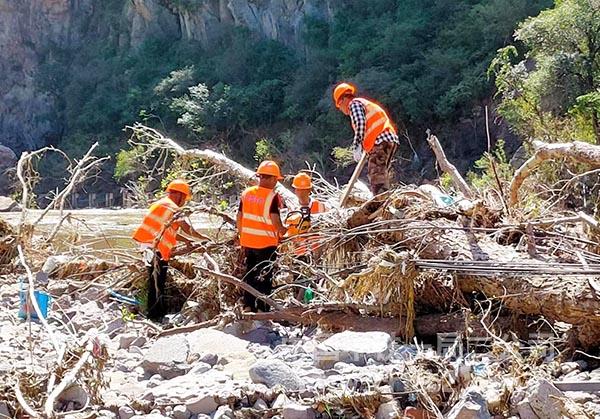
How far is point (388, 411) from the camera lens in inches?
154

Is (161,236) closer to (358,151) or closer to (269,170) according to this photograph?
(269,170)

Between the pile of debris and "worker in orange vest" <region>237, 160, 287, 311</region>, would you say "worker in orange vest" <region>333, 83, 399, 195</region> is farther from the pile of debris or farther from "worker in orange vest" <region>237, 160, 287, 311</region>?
"worker in orange vest" <region>237, 160, 287, 311</region>

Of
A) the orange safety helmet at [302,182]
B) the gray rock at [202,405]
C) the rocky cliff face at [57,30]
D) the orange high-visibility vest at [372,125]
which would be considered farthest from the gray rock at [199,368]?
the rocky cliff face at [57,30]

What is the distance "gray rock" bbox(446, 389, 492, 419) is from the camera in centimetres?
361

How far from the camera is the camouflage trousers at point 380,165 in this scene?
6.84 meters

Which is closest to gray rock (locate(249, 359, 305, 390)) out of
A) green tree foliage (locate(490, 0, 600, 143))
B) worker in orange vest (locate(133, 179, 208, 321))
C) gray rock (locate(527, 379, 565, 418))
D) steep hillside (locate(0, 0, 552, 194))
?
gray rock (locate(527, 379, 565, 418))

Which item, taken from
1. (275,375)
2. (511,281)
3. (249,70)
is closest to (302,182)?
(511,281)

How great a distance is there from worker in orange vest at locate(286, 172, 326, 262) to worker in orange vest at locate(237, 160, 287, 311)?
17cm

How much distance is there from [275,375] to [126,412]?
78cm

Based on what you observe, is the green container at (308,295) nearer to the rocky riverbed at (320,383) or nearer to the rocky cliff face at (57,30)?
the rocky riverbed at (320,383)

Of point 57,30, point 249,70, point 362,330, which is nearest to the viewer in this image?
point 362,330

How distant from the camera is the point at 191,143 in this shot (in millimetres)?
32312

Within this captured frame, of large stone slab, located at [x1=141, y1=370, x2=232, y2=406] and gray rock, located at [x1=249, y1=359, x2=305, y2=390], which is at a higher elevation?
gray rock, located at [x1=249, y1=359, x2=305, y2=390]

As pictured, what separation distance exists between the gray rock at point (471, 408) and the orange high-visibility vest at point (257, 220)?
265 cm
